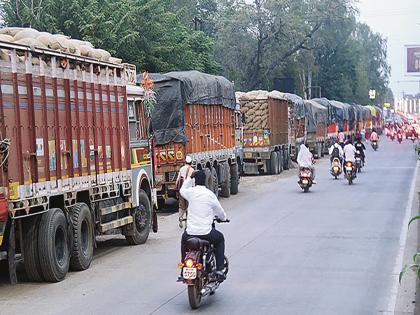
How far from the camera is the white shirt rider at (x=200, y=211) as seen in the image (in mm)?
9984

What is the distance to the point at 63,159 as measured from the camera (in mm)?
12312

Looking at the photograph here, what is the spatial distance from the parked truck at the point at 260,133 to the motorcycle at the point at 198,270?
82.8 feet

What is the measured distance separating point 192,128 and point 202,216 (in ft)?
42.1

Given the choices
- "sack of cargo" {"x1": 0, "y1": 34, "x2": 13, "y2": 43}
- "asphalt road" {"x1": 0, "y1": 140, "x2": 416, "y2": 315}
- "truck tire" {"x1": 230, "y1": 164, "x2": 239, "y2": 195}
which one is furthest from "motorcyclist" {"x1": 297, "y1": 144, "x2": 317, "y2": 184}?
"sack of cargo" {"x1": 0, "y1": 34, "x2": 13, "y2": 43}

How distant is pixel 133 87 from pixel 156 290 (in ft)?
20.0

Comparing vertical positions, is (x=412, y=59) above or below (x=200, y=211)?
above

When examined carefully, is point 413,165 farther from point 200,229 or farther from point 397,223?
point 200,229

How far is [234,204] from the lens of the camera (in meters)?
23.7

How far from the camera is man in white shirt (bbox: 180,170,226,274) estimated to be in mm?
9977

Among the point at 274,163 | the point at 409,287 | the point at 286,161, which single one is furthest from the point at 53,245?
the point at 286,161

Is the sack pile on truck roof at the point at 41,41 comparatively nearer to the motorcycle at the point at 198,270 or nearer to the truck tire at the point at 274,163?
the motorcycle at the point at 198,270

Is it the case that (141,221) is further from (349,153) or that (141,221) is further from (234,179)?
(349,153)

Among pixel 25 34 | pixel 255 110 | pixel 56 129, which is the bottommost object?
pixel 56 129

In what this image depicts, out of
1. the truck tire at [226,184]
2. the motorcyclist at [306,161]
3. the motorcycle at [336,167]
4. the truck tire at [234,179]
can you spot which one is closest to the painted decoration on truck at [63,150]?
the truck tire at [226,184]
